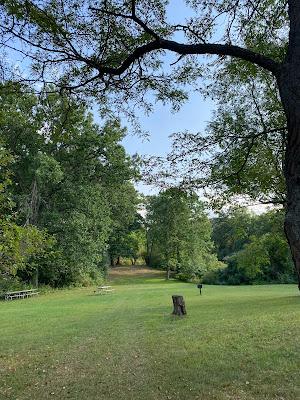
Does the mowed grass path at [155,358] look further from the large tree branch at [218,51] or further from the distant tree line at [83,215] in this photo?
the large tree branch at [218,51]

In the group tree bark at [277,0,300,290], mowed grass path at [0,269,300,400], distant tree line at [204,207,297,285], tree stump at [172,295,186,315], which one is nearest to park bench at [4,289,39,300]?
mowed grass path at [0,269,300,400]

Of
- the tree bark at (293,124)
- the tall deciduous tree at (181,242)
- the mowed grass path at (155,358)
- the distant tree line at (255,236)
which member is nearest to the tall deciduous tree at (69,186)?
the distant tree line at (255,236)

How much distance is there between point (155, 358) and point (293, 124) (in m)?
5.69

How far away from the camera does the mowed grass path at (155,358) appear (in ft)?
19.1

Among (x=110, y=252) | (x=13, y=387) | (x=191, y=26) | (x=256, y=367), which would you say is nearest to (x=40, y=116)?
(x=191, y=26)

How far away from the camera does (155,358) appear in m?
7.70

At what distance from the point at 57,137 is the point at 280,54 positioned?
3488mm

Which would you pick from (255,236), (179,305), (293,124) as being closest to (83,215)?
(255,236)

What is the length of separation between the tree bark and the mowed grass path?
3.14m

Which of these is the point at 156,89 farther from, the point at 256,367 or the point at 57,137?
the point at 256,367

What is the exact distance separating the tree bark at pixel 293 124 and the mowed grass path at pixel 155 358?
124 inches

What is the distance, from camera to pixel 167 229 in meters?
47.2

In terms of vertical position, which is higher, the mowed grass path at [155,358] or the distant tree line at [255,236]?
the distant tree line at [255,236]

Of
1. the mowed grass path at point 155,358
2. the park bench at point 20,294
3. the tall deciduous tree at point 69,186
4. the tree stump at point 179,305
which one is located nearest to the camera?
the mowed grass path at point 155,358
